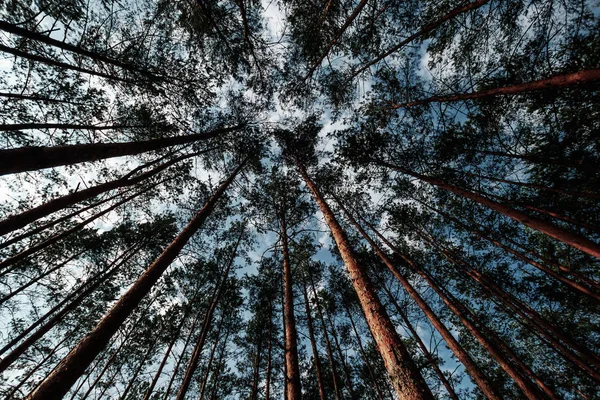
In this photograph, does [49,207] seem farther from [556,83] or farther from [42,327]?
[556,83]

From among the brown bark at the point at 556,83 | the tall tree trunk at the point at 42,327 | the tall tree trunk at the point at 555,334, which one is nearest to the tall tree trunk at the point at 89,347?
the tall tree trunk at the point at 42,327

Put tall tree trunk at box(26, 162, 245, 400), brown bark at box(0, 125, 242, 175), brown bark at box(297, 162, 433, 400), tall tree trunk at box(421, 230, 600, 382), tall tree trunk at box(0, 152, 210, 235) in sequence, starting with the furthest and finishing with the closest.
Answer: tall tree trunk at box(421, 230, 600, 382) < tall tree trunk at box(0, 152, 210, 235) < tall tree trunk at box(26, 162, 245, 400) < brown bark at box(297, 162, 433, 400) < brown bark at box(0, 125, 242, 175)

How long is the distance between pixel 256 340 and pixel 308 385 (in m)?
4.50

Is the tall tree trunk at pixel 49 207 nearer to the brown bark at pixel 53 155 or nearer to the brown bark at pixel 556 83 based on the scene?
the brown bark at pixel 53 155

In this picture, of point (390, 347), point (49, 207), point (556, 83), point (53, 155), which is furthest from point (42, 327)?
point (556, 83)

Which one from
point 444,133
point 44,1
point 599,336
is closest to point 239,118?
point 44,1

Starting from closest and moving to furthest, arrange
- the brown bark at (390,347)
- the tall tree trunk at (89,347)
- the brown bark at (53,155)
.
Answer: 1. the brown bark at (53,155)
2. the brown bark at (390,347)
3. the tall tree trunk at (89,347)

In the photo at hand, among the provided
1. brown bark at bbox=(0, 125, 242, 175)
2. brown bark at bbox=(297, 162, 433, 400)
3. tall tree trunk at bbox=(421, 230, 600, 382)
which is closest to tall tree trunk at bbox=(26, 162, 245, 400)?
brown bark at bbox=(0, 125, 242, 175)

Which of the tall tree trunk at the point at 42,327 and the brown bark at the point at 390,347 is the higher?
the tall tree trunk at the point at 42,327

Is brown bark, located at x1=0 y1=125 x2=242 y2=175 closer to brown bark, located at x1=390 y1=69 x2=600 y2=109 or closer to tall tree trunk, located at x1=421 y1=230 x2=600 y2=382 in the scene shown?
brown bark, located at x1=390 y1=69 x2=600 y2=109

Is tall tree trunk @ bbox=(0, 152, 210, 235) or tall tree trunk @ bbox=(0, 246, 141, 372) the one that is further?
tall tree trunk @ bbox=(0, 246, 141, 372)

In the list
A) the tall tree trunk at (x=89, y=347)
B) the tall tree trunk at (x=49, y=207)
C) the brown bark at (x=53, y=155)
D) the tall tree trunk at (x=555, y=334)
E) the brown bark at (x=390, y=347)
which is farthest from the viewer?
the tall tree trunk at (x=555, y=334)

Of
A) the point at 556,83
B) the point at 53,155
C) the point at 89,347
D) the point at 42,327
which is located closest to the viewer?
the point at 53,155

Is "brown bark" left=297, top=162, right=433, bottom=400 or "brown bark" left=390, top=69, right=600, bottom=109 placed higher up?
"brown bark" left=390, top=69, right=600, bottom=109
